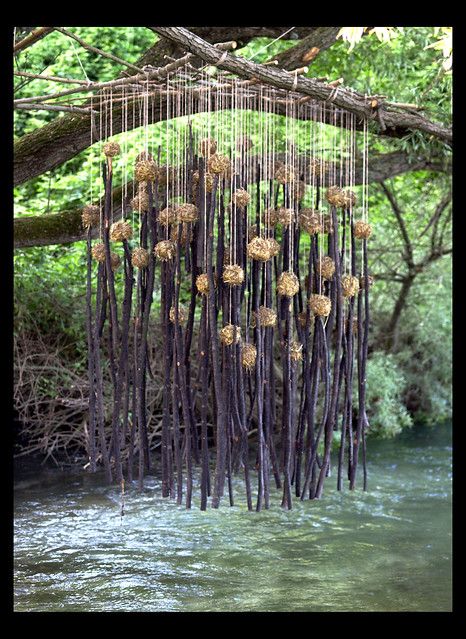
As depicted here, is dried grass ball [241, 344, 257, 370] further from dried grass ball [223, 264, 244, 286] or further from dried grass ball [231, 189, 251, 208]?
dried grass ball [231, 189, 251, 208]

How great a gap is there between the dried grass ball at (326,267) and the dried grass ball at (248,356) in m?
0.42

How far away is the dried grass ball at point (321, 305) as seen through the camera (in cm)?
327

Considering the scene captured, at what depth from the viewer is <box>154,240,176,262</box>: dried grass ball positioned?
3.19 metres

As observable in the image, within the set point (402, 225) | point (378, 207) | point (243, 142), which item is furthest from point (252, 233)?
point (378, 207)

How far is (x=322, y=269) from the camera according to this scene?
131 inches

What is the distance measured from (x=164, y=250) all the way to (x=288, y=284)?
1.56ft

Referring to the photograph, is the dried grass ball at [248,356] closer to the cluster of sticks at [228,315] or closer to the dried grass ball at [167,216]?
the cluster of sticks at [228,315]

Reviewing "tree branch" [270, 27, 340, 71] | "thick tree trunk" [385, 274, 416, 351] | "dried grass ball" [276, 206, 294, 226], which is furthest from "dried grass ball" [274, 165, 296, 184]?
"thick tree trunk" [385, 274, 416, 351]

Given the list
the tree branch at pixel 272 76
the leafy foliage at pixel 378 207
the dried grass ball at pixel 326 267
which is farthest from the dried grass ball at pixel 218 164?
the leafy foliage at pixel 378 207

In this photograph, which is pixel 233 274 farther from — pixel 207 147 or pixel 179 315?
pixel 207 147

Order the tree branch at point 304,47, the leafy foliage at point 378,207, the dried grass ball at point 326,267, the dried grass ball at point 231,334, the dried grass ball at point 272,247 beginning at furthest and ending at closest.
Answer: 1. the leafy foliage at point 378,207
2. the tree branch at point 304,47
3. the dried grass ball at point 326,267
4. the dried grass ball at point 272,247
5. the dried grass ball at point 231,334

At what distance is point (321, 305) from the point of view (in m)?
3.27
